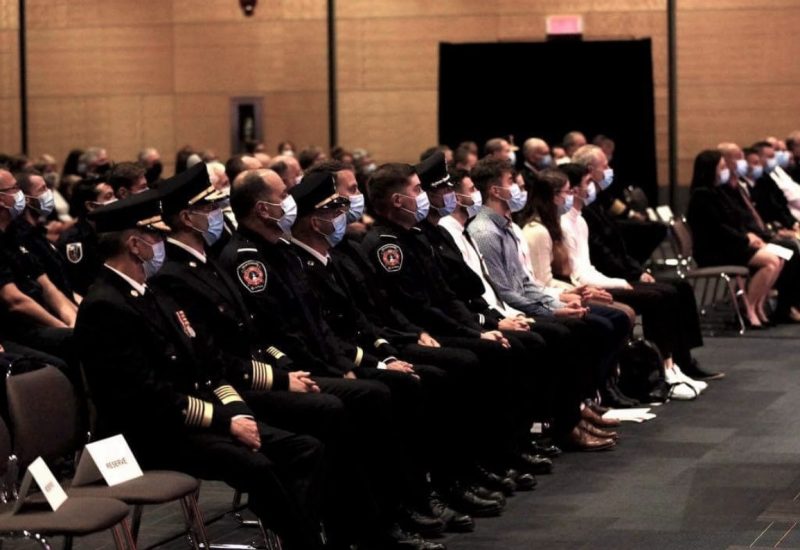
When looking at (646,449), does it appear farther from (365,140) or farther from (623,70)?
(365,140)

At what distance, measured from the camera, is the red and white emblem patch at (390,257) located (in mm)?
7473

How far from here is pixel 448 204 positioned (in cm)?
804

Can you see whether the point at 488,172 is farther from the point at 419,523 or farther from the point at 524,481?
the point at 419,523

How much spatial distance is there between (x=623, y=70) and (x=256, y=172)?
1054cm

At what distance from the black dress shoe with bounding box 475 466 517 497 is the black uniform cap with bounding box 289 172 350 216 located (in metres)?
1.40

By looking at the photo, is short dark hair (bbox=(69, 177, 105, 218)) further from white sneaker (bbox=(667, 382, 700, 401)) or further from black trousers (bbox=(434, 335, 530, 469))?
white sneaker (bbox=(667, 382, 700, 401))

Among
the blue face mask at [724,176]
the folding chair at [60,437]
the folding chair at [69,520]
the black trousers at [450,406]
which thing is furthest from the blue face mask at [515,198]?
the blue face mask at [724,176]

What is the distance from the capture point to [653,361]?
1005cm

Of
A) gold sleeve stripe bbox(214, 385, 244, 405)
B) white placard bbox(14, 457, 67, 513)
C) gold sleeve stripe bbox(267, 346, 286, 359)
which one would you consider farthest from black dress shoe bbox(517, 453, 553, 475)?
white placard bbox(14, 457, 67, 513)

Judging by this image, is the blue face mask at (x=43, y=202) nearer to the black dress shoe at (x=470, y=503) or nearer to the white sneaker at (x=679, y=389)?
the black dress shoe at (x=470, y=503)

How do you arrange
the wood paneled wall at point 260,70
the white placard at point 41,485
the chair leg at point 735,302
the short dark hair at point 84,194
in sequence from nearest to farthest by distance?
the white placard at point 41,485, the short dark hair at point 84,194, the chair leg at point 735,302, the wood paneled wall at point 260,70

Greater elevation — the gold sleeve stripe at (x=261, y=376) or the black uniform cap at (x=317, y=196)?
the black uniform cap at (x=317, y=196)

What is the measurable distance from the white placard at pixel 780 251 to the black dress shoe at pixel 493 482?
633 cm

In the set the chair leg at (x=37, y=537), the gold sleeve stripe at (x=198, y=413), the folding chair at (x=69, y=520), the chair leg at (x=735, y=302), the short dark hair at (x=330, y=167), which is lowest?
the chair leg at (x=735, y=302)
